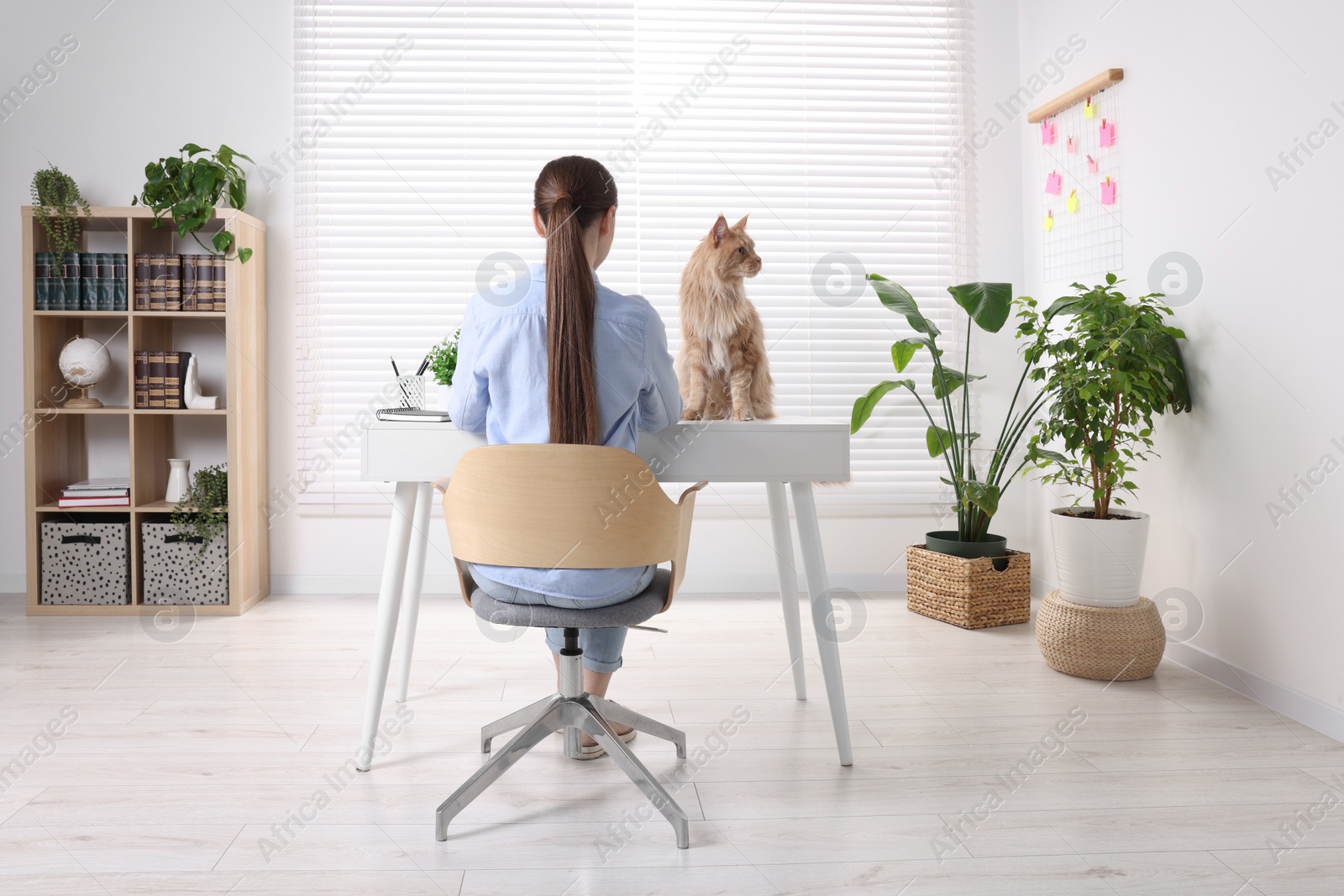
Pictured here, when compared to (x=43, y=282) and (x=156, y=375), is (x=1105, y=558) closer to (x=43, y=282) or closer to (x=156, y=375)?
(x=156, y=375)

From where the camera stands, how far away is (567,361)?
165 centimetres

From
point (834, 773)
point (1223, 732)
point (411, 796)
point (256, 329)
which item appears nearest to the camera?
point (411, 796)

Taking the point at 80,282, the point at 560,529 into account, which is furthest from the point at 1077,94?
the point at 80,282

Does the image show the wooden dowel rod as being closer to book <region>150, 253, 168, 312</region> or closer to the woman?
the woman

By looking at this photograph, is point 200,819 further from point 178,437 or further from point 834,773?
point 178,437

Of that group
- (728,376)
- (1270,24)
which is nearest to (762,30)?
(1270,24)

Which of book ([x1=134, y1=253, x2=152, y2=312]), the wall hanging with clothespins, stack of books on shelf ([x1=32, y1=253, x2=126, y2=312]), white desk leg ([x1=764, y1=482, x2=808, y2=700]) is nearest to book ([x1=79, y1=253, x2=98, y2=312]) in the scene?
stack of books on shelf ([x1=32, y1=253, x2=126, y2=312])

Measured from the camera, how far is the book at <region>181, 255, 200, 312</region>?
3389 millimetres

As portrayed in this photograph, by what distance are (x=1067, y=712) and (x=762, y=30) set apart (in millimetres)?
2784

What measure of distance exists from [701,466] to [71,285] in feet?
8.78

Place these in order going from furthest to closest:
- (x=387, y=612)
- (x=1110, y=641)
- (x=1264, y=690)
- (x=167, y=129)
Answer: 1. (x=167, y=129)
2. (x=1110, y=641)
3. (x=1264, y=690)
4. (x=387, y=612)

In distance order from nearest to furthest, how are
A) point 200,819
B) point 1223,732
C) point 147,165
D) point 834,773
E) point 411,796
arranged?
1. point 200,819
2. point 411,796
3. point 834,773
4. point 1223,732
5. point 147,165

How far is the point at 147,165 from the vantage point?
336 cm

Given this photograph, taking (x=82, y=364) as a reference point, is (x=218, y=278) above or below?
above
